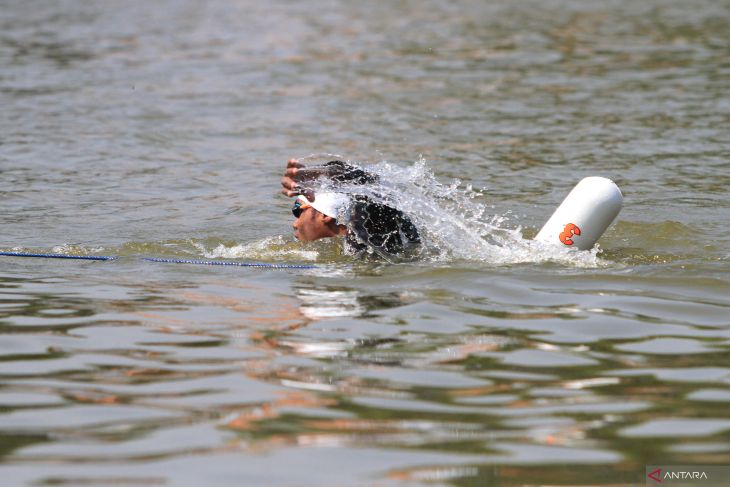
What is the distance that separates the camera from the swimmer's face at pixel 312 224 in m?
8.90

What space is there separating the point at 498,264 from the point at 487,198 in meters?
3.42

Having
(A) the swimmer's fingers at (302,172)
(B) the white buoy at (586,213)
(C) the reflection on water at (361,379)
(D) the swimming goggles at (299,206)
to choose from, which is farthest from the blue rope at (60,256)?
(B) the white buoy at (586,213)

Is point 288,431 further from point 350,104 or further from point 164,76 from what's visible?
point 164,76

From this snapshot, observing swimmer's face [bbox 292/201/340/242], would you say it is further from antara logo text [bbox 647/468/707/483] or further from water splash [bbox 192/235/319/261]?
antara logo text [bbox 647/468/707/483]

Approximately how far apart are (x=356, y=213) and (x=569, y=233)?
149 centimetres

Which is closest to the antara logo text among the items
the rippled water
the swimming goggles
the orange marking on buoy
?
the rippled water

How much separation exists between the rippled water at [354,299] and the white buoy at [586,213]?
0.62 feet

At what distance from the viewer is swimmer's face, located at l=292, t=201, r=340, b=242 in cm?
890

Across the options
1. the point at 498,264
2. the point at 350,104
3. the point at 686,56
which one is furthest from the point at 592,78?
the point at 498,264

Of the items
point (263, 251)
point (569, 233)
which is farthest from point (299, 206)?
point (569, 233)

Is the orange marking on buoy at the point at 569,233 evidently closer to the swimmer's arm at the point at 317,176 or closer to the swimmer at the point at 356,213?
the swimmer at the point at 356,213

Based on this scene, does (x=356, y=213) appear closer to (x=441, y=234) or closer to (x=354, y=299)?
(x=441, y=234)

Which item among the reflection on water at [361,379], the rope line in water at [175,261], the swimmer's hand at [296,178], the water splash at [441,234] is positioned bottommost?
the reflection on water at [361,379]

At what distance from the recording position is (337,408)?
5.41m
